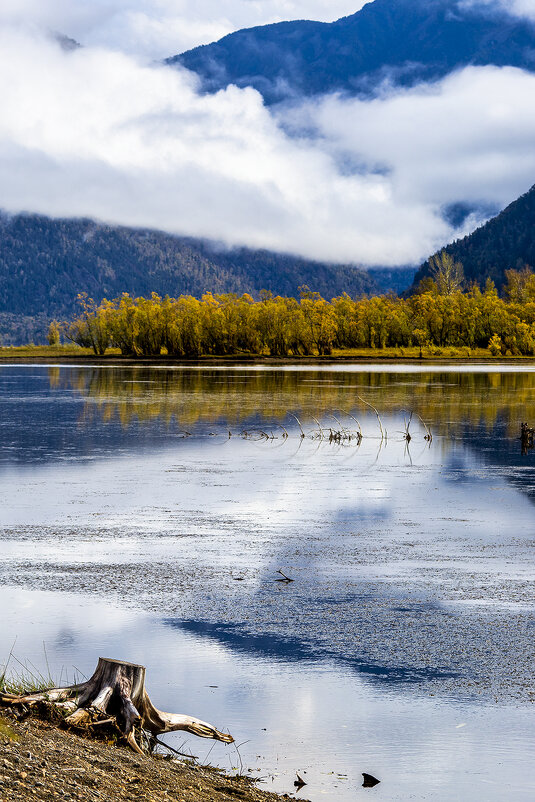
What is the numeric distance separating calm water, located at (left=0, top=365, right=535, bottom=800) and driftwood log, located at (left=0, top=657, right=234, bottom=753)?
0.33m

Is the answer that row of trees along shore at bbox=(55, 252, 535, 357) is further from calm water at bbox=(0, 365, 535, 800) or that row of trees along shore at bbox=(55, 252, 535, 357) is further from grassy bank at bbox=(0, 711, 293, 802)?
grassy bank at bbox=(0, 711, 293, 802)

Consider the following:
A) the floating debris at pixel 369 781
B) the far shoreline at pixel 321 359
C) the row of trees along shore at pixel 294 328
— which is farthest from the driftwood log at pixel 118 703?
the row of trees along shore at pixel 294 328

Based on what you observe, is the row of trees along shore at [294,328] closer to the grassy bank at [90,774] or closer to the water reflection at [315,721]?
the water reflection at [315,721]

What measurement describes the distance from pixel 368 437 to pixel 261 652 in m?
22.9

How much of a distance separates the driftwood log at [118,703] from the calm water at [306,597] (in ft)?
1.10

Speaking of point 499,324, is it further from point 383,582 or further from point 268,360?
point 383,582

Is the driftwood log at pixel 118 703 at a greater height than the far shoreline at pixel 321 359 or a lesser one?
lesser

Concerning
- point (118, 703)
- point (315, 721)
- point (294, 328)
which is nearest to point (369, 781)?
point (315, 721)

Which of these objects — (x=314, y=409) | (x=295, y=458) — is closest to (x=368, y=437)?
(x=295, y=458)

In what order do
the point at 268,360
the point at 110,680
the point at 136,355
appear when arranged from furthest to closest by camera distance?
1. the point at 136,355
2. the point at 268,360
3. the point at 110,680

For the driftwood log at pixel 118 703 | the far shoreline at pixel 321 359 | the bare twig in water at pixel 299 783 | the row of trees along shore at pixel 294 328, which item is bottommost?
the bare twig in water at pixel 299 783

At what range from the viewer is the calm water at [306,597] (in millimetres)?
7785

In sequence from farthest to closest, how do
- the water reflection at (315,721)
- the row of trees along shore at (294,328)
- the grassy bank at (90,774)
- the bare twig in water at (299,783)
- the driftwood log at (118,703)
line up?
the row of trees along shore at (294,328) → the driftwood log at (118,703) → the water reflection at (315,721) → the bare twig in water at (299,783) → the grassy bank at (90,774)

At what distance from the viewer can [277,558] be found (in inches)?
562
